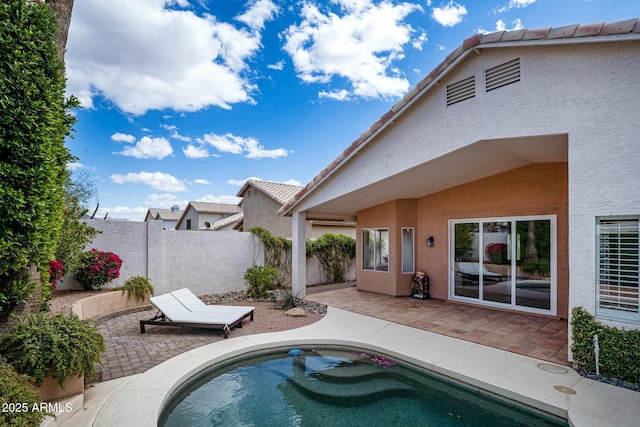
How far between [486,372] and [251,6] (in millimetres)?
13456

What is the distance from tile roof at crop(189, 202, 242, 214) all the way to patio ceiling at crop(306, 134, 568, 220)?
26.9 metres

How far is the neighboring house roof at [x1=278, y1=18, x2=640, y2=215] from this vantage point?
5.86m

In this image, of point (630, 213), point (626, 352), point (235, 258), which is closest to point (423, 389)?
point (626, 352)

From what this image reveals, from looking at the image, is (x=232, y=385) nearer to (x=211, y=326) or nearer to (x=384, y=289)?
(x=211, y=326)

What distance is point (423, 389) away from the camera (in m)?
6.05

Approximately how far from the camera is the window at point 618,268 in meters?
5.87

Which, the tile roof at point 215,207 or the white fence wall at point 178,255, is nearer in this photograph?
the white fence wall at point 178,255

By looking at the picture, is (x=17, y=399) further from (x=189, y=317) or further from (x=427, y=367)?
(x=427, y=367)

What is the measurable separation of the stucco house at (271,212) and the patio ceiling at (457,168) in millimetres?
9571

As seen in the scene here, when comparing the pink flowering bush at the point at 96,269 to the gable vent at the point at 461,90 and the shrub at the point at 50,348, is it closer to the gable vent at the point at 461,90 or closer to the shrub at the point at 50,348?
the shrub at the point at 50,348

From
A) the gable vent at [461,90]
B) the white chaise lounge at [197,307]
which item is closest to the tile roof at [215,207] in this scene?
the white chaise lounge at [197,307]

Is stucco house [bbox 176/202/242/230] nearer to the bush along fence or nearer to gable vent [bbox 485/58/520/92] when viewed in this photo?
the bush along fence

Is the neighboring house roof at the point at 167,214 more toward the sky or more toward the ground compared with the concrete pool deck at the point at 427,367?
more toward the sky

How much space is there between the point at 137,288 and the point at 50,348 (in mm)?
7216
